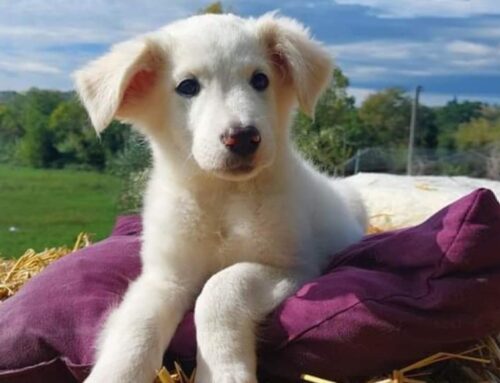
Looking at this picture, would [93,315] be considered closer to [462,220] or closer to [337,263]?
[337,263]

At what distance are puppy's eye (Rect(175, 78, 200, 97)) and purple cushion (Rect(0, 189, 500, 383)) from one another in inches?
18.8

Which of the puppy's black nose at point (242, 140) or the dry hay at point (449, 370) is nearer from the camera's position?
the dry hay at point (449, 370)

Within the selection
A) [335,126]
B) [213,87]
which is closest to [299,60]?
[213,87]

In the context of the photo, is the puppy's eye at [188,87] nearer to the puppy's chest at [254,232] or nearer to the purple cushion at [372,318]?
the puppy's chest at [254,232]

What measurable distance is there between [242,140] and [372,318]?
0.42 meters

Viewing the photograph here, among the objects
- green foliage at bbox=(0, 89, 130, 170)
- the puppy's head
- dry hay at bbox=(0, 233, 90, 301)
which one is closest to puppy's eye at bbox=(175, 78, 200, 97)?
the puppy's head

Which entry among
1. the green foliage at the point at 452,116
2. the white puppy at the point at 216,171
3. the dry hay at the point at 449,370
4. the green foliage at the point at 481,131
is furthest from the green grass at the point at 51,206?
the dry hay at the point at 449,370

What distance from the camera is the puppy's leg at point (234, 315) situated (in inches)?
58.0

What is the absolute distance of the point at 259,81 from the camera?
1.79 meters

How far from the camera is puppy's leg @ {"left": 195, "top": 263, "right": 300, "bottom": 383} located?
4.83 feet

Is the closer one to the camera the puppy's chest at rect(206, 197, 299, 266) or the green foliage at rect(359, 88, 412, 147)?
the puppy's chest at rect(206, 197, 299, 266)

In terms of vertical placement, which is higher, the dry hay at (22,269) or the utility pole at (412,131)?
the utility pole at (412,131)

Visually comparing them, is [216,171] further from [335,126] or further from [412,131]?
[412,131]

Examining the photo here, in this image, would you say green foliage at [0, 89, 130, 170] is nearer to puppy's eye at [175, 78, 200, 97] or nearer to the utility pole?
the utility pole
